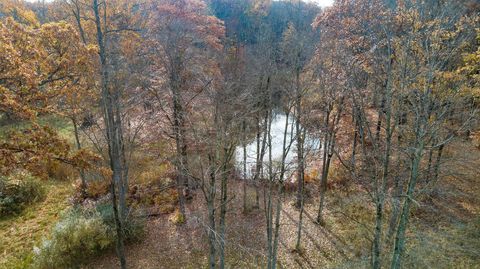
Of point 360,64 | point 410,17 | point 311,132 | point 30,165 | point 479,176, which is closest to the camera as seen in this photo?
point 30,165

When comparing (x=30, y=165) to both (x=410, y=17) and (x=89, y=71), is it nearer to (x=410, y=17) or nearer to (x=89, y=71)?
(x=89, y=71)

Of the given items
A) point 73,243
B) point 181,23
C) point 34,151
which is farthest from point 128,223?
point 181,23

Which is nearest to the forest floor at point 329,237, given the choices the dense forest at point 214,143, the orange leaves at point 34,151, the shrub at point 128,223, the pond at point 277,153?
the dense forest at point 214,143

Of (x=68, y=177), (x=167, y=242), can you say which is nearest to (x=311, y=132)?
(x=167, y=242)

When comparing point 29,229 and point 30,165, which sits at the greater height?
point 30,165

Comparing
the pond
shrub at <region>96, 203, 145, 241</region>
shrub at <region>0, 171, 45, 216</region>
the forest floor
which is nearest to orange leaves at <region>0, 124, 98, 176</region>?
the pond

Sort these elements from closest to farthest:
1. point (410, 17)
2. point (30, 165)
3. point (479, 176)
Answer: point (30, 165) → point (410, 17) → point (479, 176)

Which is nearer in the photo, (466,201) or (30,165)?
(30,165)
